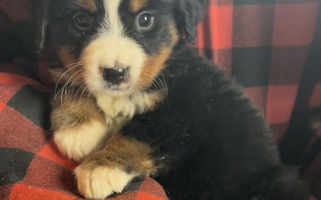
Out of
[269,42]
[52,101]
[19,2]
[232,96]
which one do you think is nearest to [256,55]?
[269,42]

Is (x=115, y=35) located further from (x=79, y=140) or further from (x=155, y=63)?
(x=79, y=140)

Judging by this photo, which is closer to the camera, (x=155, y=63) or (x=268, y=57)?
(x=155, y=63)

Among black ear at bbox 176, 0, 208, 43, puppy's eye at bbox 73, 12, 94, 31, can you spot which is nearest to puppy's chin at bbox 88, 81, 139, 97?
puppy's eye at bbox 73, 12, 94, 31

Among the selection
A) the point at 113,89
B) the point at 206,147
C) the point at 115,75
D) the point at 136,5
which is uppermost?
the point at 136,5

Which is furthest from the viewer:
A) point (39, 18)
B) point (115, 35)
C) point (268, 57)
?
point (268, 57)

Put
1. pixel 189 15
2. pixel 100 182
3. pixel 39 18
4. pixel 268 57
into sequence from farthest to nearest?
pixel 268 57
pixel 189 15
pixel 39 18
pixel 100 182

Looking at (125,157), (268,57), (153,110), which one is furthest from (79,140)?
(268,57)

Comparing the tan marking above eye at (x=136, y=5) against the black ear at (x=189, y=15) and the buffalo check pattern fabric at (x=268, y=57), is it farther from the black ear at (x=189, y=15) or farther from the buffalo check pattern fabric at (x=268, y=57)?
the buffalo check pattern fabric at (x=268, y=57)

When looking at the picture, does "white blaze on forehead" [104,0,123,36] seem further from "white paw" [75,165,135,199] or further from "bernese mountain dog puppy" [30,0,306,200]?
"white paw" [75,165,135,199]
